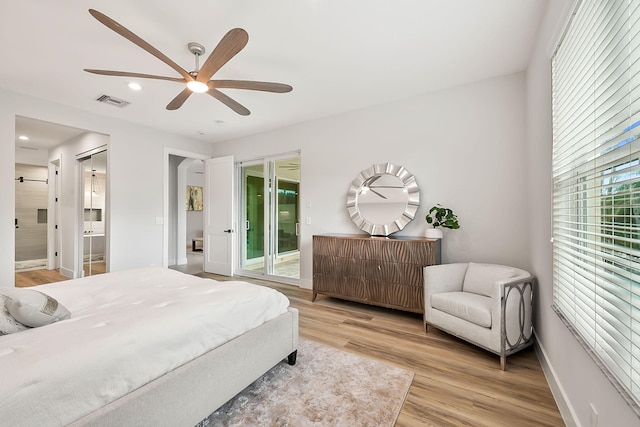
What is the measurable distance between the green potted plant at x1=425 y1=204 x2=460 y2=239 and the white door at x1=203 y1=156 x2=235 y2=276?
3.40m

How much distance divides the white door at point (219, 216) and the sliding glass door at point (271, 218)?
1.00 feet

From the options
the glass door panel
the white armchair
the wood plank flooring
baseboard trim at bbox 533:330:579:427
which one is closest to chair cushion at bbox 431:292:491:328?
the white armchair

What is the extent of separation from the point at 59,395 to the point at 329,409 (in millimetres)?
1330

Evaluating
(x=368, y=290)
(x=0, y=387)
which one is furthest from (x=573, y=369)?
(x=0, y=387)

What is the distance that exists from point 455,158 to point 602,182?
6.80ft

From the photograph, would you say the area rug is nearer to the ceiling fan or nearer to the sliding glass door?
the ceiling fan

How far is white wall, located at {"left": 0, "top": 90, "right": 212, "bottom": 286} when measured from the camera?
3201 millimetres

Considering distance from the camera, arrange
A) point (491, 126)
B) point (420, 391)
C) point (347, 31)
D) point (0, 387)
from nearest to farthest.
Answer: point (0, 387), point (420, 391), point (347, 31), point (491, 126)

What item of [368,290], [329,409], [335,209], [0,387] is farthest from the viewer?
[335,209]

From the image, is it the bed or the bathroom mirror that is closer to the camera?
the bed

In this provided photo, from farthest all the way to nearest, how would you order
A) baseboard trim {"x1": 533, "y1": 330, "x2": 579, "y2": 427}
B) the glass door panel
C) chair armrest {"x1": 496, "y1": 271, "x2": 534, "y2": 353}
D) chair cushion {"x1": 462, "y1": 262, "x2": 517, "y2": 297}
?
the glass door panel, chair cushion {"x1": 462, "y1": 262, "x2": 517, "y2": 297}, chair armrest {"x1": 496, "y1": 271, "x2": 534, "y2": 353}, baseboard trim {"x1": 533, "y1": 330, "x2": 579, "y2": 427}

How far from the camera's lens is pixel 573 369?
151 centimetres

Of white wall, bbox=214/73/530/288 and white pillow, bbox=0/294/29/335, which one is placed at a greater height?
white wall, bbox=214/73/530/288

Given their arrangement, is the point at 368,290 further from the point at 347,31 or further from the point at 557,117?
the point at 347,31
